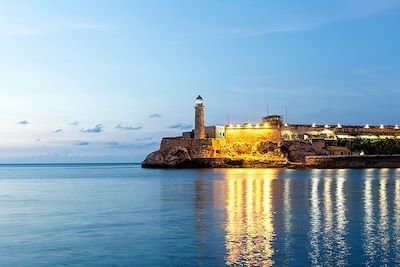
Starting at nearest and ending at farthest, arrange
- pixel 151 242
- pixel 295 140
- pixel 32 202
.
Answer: pixel 151 242 < pixel 32 202 < pixel 295 140

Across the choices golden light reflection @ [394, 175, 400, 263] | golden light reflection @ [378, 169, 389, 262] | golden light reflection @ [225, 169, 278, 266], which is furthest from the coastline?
golden light reflection @ [225, 169, 278, 266]

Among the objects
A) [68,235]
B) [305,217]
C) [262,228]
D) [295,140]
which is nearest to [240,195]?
[305,217]

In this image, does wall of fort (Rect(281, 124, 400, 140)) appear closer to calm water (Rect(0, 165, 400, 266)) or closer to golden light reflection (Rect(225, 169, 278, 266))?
calm water (Rect(0, 165, 400, 266))

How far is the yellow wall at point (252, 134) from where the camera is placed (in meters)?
82.3

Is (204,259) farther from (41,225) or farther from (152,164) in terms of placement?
(152,164)

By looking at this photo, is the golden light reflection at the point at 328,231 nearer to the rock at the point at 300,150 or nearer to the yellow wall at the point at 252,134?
the rock at the point at 300,150

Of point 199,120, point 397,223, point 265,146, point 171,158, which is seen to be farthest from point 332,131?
point 397,223

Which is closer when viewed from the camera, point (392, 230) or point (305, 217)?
point (392, 230)

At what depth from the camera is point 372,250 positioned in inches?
629

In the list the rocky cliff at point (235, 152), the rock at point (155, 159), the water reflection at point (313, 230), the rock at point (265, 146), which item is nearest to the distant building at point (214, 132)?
the rocky cliff at point (235, 152)

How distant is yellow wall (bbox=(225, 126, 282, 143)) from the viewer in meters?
82.3

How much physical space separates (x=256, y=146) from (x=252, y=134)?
255 centimetres

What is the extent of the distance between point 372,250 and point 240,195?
763 inches

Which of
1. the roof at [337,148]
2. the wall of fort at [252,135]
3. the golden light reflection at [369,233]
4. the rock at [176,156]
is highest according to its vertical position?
the wall of fort at [252,135]
